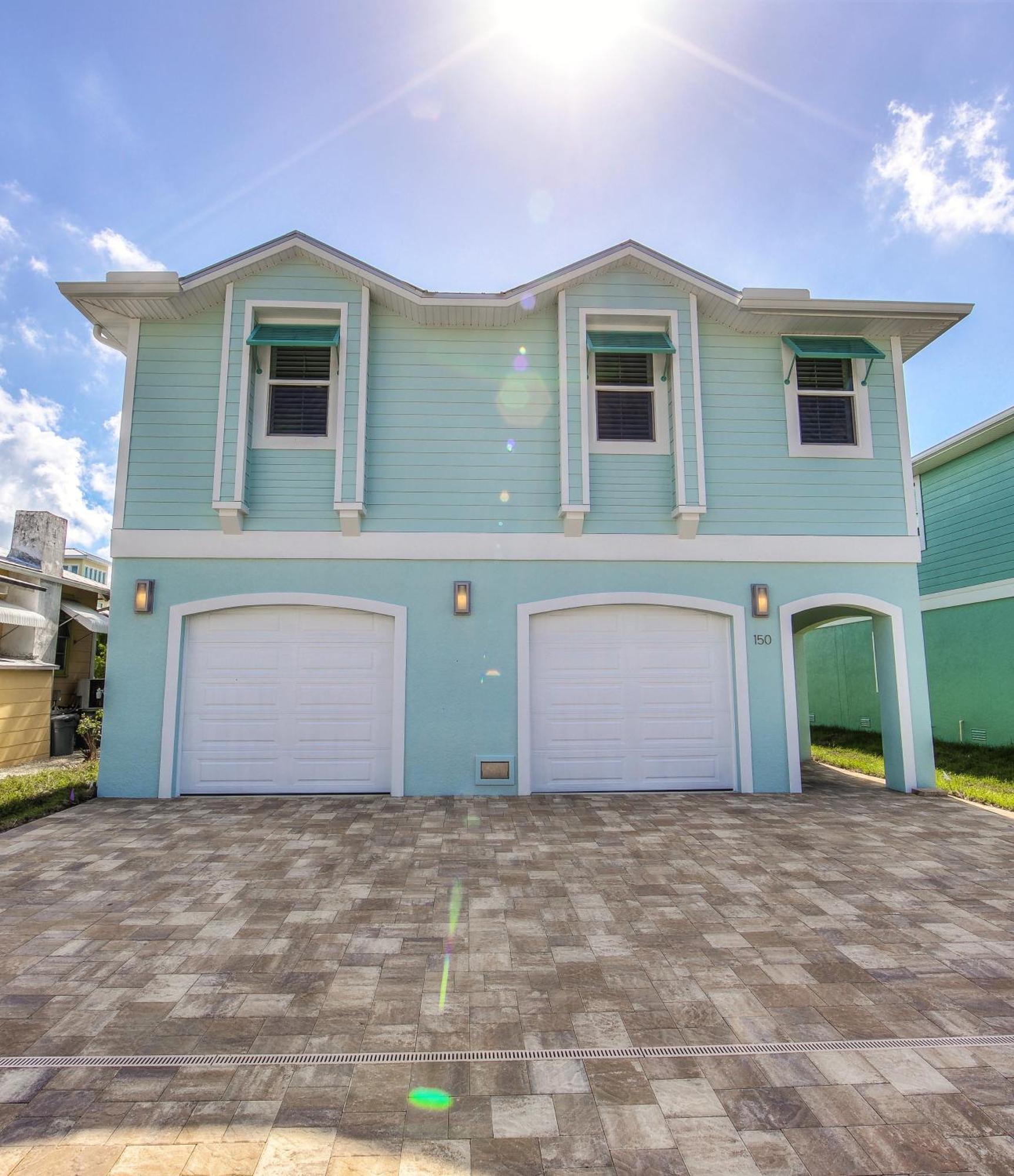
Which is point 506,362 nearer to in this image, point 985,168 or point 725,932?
point 725,932

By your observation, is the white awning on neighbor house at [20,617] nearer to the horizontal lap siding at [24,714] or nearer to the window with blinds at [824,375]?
the horizontal lap siding at [24,714]

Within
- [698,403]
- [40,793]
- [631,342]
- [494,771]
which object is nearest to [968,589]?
[698,403]

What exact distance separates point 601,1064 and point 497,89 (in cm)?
1051

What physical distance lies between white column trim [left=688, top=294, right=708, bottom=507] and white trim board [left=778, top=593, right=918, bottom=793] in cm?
194

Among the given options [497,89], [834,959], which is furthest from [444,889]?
[497,89]

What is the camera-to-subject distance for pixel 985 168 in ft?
29.5

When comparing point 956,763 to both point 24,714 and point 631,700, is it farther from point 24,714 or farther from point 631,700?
point 24,714

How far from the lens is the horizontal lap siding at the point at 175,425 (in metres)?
7.76

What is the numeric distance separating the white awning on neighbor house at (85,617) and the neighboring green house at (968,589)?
17.3 m

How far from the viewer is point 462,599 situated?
25.5 feet

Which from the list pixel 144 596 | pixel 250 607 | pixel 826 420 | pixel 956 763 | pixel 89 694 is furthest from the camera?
pixel 89 694

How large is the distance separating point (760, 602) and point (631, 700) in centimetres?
216

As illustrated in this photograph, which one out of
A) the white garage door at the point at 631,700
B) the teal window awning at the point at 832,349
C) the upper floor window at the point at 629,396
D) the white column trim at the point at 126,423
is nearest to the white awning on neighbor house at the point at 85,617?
the white column trim at the point at 126,423

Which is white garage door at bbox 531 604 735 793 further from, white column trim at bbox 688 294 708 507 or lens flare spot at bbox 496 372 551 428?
lens flare spot at bbox 496 372 551 428
